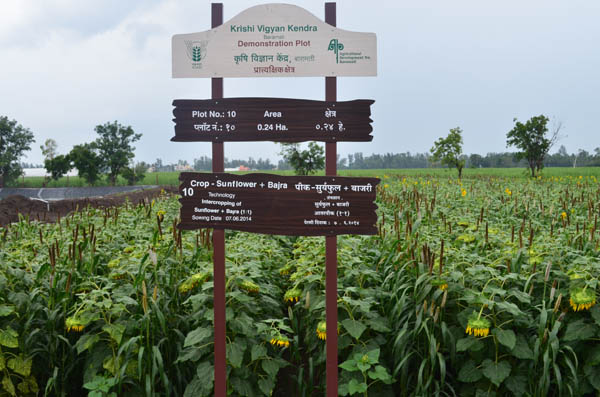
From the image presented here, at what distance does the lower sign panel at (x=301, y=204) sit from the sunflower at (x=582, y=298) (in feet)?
5.27

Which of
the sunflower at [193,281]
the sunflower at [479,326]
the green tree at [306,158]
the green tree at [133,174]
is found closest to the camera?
the sunflower at [479,326]

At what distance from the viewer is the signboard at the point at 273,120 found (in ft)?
10.9

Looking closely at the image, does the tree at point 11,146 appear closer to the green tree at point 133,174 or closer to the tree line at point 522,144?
the green tree at point 133,174

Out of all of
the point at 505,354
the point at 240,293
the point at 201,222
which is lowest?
the point at 505,354

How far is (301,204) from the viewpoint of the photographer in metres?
3.28

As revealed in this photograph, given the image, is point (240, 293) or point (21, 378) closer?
point (240, 293)

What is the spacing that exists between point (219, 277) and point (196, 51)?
1787 mm

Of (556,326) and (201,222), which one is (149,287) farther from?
(556,326)

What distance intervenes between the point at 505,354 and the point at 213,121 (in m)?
2.86

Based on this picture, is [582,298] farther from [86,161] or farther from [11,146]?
[11,146]

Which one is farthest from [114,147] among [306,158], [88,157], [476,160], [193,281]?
[476,160]

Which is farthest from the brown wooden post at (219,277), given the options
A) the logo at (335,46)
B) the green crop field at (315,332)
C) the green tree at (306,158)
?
the green tree at (306,158)

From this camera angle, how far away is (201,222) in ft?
11.1

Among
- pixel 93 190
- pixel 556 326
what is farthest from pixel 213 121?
pixel 93 190
